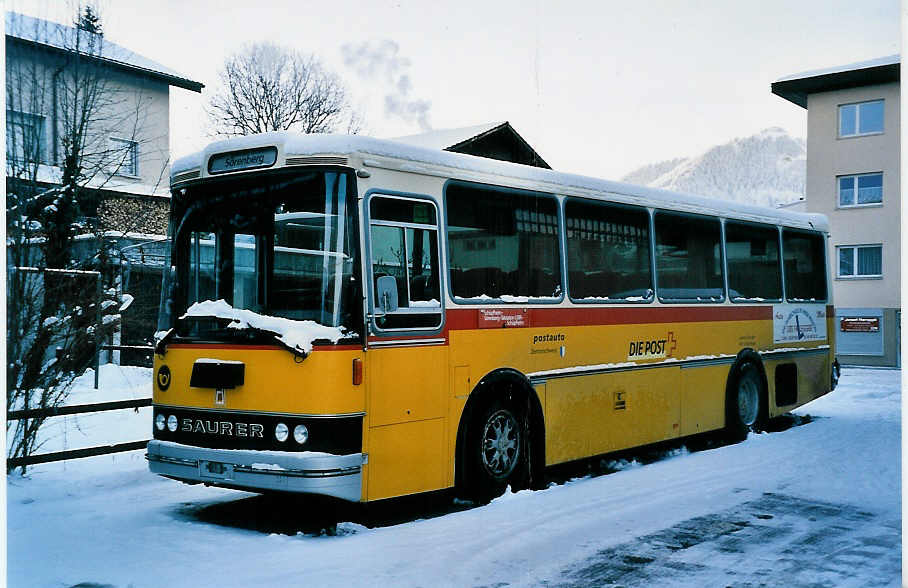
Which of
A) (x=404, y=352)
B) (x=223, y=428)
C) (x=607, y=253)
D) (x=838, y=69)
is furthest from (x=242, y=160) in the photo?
(x=838, y=69)

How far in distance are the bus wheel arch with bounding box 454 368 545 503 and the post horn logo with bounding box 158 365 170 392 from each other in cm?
259

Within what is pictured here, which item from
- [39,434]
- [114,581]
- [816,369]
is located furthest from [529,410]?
[816,369]

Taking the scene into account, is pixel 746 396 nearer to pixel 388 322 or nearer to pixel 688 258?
pixel 688 258

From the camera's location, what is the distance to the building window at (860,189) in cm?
3422

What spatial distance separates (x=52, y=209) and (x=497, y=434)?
500cm

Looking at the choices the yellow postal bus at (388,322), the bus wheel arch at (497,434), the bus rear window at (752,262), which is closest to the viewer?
the yellow postal bus at (388,322)

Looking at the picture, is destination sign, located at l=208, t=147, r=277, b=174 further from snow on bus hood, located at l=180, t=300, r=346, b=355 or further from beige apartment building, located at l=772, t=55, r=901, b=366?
beige apartment building, located at l=772, t=55, r=901, b=366

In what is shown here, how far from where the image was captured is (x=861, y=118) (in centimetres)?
3444

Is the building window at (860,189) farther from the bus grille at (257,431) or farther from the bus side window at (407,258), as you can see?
the bus grille at (257,431)

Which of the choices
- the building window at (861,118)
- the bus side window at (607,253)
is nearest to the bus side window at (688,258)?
the bus side window at (607,253)

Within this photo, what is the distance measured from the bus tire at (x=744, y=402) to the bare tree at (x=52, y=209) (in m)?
8.05

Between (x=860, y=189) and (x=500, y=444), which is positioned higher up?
(x=860, y=189)

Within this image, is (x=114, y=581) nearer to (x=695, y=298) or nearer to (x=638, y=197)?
(x=638, y=197)

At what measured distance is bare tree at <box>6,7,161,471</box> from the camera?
29.6 ft
